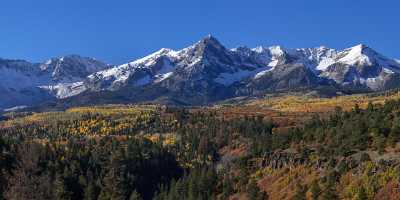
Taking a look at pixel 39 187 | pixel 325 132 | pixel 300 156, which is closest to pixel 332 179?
pixel 300 156

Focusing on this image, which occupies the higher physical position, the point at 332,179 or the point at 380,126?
the point at 380,126

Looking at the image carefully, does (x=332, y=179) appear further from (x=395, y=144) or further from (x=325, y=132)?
(x=325, y=132)

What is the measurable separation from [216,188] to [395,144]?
6086 centimetres

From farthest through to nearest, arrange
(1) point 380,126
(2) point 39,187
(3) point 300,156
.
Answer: (3) point 300,156 < (1) point 380,126 < (2) point 39,187

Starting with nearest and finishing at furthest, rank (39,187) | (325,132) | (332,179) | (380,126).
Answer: (39,187)
(332,179)
(380,126)
(325,132)

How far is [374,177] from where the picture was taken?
134m

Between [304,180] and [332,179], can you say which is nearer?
[332,179]

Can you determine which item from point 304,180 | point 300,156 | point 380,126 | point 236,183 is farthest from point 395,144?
point 236,183

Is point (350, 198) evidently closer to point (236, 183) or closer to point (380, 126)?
point (380, 126)

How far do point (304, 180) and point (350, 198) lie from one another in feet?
107

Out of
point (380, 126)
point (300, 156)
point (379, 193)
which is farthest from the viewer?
point (300, 156)

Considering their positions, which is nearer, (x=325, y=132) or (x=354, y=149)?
(x=354, y=149)

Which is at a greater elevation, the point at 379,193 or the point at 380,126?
the point at 380,126

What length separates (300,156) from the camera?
17875 centimetres
